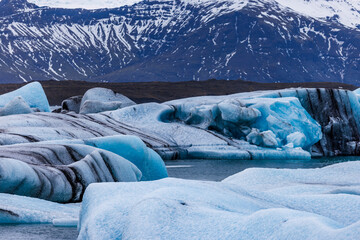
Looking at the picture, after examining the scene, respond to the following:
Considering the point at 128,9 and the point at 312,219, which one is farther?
the point at 128,9

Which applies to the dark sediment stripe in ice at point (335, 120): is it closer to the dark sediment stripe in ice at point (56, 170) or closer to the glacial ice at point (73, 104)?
the glacial ice at point (73, 104)

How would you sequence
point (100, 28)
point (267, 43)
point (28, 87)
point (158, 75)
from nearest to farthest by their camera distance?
1. point (28, 87)
2. point (158, 75)
3. point (267, 43)
4. point (100, 28)

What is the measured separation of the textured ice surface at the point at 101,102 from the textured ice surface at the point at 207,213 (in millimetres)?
13869

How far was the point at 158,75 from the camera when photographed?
388ft

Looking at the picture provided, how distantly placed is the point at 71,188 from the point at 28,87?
1280 centimetres

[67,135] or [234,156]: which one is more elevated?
[67,135]

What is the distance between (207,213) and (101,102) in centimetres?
1594

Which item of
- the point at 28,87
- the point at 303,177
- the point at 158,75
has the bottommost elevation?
the point at 158,75

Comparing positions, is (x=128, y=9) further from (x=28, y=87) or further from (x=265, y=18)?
(x=28, y=87)

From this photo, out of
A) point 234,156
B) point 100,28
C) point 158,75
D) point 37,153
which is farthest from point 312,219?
point 100,28

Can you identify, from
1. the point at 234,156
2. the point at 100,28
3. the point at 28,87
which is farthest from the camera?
the point at 100,28

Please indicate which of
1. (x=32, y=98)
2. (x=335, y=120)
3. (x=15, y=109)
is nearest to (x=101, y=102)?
(x=32, y=98)

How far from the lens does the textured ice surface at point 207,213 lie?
2666 millimetres

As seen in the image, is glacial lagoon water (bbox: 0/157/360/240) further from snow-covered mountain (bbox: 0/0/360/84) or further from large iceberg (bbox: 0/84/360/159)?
snow-covered mountain (bbox: 0/0/360/84)
